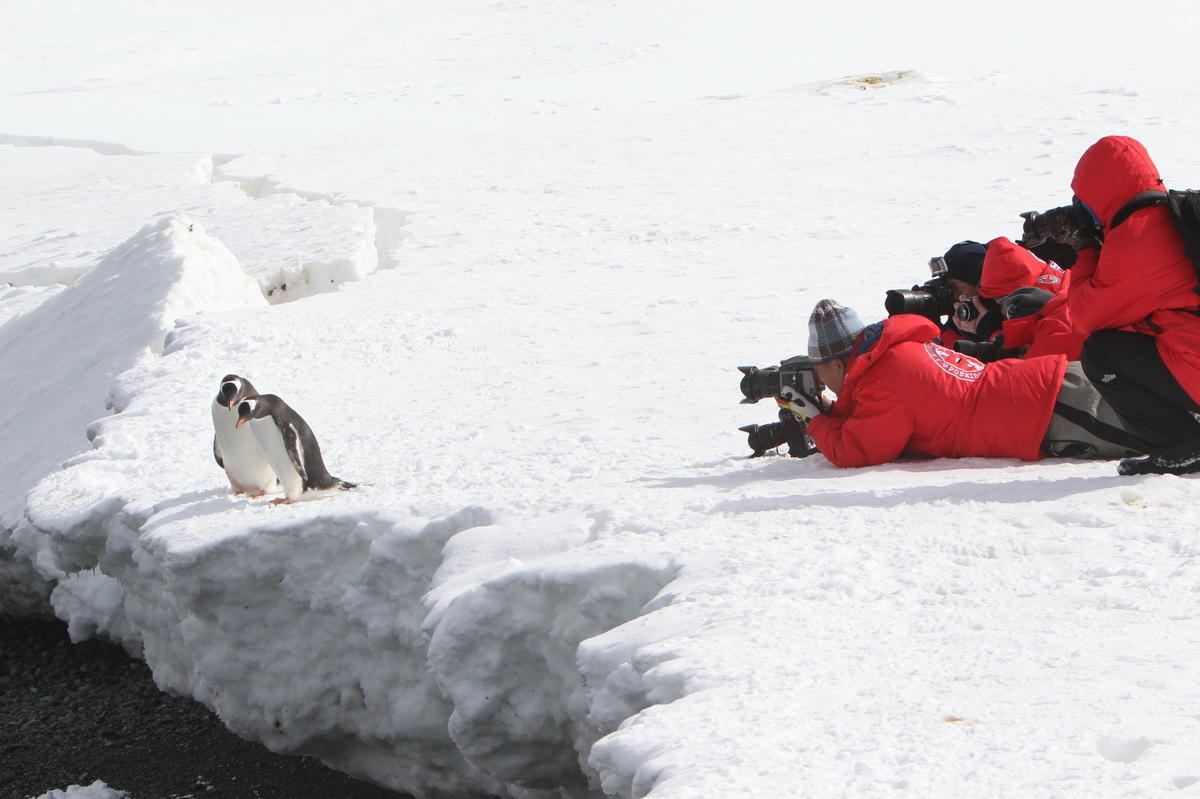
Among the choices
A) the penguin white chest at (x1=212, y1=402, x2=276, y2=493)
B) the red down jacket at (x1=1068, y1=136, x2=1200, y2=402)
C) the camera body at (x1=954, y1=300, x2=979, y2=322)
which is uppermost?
the red down jacket at (x1=1068, y1=136, x2=1200, y2=402)

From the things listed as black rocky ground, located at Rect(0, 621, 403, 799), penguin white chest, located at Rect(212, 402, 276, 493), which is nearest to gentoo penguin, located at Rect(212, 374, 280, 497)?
penguin white chest, located at Rect(212, 402, 276, 493)

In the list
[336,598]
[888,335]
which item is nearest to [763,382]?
[888,335]

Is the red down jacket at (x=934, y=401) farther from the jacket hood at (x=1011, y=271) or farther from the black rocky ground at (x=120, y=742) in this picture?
the black rocky ground at (x=120, y=742)

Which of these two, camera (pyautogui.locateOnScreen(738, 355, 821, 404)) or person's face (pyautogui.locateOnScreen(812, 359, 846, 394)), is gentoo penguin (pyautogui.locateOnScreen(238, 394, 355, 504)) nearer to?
camera (pyautogui.locateOnScreen(738, 355, 821, 404))

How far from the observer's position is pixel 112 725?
475 cm

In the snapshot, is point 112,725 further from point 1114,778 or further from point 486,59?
point 486,59

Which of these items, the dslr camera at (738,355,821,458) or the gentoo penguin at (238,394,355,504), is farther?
the gentoo penguin at (238,394,355,504)

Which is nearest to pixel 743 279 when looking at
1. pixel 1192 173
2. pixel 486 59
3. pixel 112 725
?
pixel 1192 173

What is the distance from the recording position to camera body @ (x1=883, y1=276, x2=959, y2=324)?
4355mm

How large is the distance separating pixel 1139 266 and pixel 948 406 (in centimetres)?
67

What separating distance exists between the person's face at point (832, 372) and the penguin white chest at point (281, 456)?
1.70 meters

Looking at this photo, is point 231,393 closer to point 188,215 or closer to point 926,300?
point 926,300

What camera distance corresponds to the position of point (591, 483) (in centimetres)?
397

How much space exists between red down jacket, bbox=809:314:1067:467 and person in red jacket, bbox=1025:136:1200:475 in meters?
0.21
